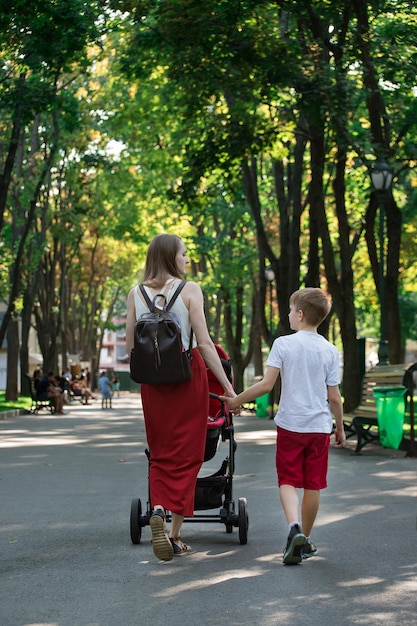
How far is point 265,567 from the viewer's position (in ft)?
22.2

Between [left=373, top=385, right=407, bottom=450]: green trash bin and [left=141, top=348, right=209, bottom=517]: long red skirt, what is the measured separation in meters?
8.68

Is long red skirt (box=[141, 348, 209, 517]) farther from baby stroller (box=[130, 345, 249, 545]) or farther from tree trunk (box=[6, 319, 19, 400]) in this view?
tree trunk (box=[6, 319, 19, 400])

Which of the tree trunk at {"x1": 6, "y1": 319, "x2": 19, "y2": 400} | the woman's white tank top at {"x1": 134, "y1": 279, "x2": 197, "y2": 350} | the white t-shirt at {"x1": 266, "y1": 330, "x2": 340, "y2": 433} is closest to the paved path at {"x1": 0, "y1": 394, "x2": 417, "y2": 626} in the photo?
the white t-shirt at {"x1": 266, "y1": 330, "x2": 340, "y2": 433}

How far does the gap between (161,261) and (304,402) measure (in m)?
1.18

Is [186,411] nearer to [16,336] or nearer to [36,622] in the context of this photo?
[36,622]

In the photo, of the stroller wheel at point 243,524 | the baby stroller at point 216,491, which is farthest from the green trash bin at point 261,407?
the stroller wheel at point 243,524

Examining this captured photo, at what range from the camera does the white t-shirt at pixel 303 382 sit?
7.02 metres

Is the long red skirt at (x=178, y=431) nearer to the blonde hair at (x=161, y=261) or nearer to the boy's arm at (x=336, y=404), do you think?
the blonde hair at (x=161, y=261)

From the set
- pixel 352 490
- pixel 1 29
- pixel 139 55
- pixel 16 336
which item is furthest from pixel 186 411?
pixel 16 336

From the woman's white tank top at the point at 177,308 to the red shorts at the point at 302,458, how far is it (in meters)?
0.77

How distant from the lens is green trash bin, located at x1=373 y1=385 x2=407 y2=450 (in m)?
15.5

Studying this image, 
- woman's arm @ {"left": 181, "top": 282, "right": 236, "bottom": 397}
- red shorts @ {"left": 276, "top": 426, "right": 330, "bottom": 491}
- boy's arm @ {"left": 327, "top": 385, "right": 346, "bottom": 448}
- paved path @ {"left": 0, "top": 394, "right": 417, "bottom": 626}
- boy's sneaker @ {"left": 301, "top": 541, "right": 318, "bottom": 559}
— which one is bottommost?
paved path @ {"left": 0, "top": 394, "right": 417, "bottom": 626}

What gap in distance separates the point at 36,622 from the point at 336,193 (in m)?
19.4

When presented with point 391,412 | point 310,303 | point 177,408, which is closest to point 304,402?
point 310,303
